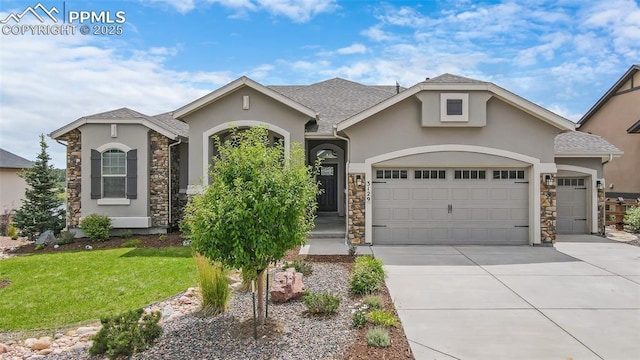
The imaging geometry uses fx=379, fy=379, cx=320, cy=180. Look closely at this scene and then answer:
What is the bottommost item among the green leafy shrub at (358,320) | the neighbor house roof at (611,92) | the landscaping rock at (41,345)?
the landscaping rock at (41,345)

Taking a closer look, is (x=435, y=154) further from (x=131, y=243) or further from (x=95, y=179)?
(x=95, y=179)

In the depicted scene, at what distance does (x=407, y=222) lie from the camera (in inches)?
438

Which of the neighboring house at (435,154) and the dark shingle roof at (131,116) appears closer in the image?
the neighboring house at (435,154)

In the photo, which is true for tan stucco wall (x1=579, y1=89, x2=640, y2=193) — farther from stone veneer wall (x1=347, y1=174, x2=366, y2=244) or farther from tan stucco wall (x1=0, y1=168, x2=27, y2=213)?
tan stucco wall (x1=0, y1=168, x2=27, y2=213)

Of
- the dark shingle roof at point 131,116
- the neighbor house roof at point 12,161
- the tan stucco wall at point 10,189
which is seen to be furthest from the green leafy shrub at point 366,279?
the neighbor house roof at point 12,161

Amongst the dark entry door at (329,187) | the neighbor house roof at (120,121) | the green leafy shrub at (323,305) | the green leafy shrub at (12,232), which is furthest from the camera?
the dark entry door at (329,187)

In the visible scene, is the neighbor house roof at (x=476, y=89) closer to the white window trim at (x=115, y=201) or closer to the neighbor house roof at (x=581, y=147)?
the neighbor house roof at (x=581, y=147)

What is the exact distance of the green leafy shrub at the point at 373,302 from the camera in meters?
5.71

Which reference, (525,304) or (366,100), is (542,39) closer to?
(366,100)

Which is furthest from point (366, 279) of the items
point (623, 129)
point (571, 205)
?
point (623, 129)

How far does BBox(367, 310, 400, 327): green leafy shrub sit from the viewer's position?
16.6 feet

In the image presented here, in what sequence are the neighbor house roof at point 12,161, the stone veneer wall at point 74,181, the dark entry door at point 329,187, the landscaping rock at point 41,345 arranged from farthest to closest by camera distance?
1. the neighbor house roof at point 12,161
2. the dark entry door at point 329,187
3. the stone veneer wall at point 74,181
4. the landscaping rock at point 41,345

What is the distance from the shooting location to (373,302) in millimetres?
5734

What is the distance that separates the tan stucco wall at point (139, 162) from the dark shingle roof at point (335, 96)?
5525mm
